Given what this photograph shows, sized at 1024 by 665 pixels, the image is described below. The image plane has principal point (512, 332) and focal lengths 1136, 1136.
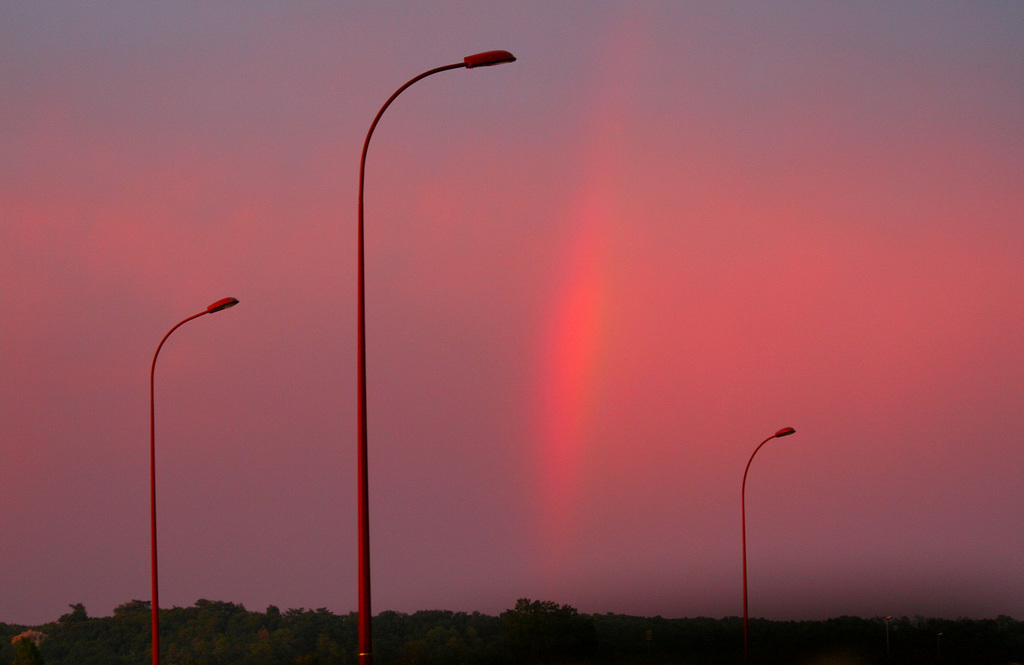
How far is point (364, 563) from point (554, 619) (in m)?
89.7

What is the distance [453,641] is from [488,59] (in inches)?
3528

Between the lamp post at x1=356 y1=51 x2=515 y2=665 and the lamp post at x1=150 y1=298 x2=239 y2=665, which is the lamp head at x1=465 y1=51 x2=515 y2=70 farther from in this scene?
the lamp post at x1=150 y1=298 x2=239 y2=665

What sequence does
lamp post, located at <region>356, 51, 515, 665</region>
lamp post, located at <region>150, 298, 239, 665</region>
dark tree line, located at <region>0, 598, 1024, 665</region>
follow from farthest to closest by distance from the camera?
dark tree line, located at <region>0, 598, 1024, 665</region>, lamp post, located at <region>150, 298, 239, 665</region>, lamp post, located at <region>356, 51, 515, 665</region>

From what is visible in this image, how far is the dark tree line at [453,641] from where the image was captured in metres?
85.3

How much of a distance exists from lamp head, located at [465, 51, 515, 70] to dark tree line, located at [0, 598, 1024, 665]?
5559cm

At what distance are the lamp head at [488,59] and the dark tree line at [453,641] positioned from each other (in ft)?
182

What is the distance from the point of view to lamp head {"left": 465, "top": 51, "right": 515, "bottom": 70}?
18.5m

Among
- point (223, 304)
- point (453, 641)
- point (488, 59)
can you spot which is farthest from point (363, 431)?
point (453, 641)

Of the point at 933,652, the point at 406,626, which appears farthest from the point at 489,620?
the point at 933,652

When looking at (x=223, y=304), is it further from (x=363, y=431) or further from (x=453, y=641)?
(x=453, y=641)

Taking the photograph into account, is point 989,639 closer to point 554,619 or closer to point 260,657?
point 554,619

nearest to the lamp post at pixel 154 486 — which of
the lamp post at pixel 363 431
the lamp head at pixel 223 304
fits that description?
the lamp head at pixel 223 304

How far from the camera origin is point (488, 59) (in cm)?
1867

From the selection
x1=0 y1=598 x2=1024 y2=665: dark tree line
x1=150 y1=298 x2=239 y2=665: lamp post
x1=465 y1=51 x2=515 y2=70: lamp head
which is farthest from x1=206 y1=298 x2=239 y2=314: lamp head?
x1=0 y1=598 x2=1024 y2=665: dark tree line
